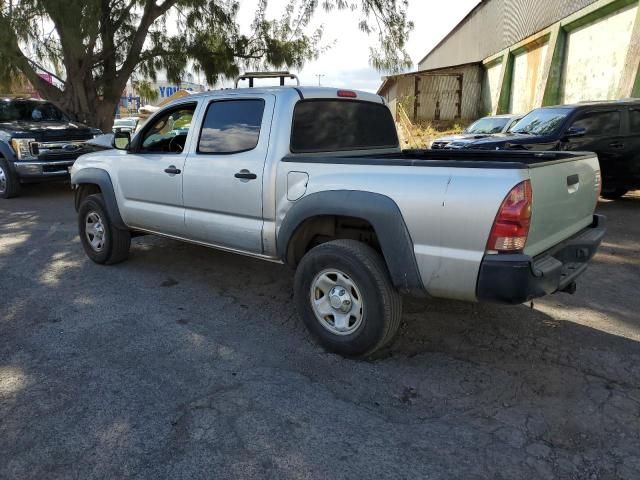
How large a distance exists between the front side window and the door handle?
1083mm

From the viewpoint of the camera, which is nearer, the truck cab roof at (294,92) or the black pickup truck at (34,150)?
the truck cab roof at (294,92)

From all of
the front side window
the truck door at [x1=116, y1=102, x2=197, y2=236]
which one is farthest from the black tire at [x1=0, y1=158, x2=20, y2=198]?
the front side window

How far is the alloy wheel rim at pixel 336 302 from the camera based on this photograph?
3439 millimetres

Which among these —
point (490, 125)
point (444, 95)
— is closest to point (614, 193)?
point (490, 125)

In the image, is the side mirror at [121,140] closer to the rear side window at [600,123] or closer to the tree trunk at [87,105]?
the rear side window at [600,123]

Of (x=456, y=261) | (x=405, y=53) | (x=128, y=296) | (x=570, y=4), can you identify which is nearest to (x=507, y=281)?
(x=456, y=261)

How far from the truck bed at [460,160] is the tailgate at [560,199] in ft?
0.18

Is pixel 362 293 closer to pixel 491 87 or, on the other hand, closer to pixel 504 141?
pixel 504 141

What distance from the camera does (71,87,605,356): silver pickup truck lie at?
9.47 ft

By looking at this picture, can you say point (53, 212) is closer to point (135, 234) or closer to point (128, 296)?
point (135, 234)

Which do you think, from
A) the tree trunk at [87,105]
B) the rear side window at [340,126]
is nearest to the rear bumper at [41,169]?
the tree trunk at [87,105]

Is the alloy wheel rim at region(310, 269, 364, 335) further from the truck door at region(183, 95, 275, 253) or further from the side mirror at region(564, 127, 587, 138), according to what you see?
the side mirror at region(564, 127, 587, 138)

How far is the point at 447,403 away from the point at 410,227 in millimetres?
1048

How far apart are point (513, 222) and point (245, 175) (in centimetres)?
206
